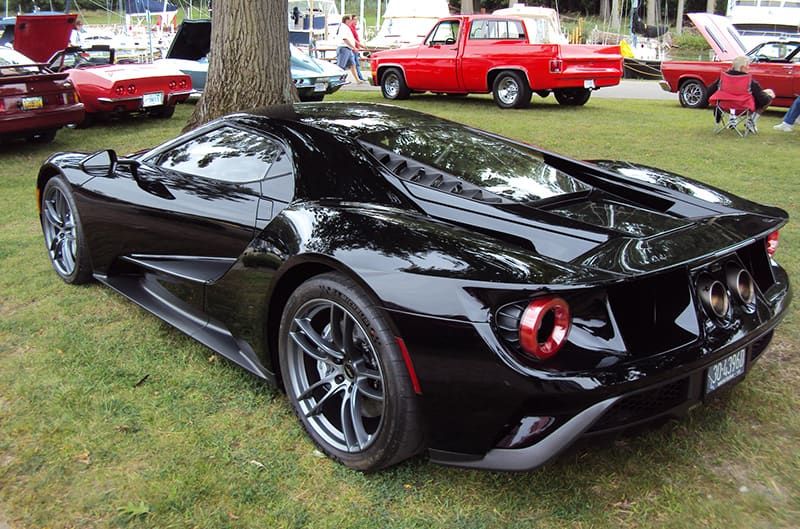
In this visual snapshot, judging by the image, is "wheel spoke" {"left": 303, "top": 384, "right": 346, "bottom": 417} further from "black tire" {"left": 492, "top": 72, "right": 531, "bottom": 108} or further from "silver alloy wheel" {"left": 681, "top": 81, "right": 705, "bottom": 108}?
"silver alloy wheel" {"left": 681, "top": 81, "right": 705, "bottom": 108}

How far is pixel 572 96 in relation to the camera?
43.1 ft

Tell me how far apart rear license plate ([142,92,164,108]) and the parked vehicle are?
5.80ft

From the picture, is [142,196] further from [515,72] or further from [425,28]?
[425,28]

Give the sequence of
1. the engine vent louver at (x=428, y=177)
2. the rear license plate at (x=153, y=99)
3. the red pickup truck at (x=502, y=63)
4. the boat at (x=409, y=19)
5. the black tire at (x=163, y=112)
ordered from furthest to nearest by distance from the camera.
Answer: the boat at (x=409, y=19), the red pickup truck at (x=502, y=63), the black tire at (x=163, y=112), the rear license plate at (x=153, y=99), the engine vent louver at (x=428, y=177)

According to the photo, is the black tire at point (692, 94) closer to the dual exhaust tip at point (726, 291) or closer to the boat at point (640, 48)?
the boat at point (640, 48)

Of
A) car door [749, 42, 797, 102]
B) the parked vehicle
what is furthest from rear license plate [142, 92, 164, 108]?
car door [749, 42, 797, 102]

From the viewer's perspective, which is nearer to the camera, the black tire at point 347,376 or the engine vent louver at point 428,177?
the black tire at point 347,376

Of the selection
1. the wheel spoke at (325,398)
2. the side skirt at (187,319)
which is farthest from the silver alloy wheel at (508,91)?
the wheel spoke at (325,398)

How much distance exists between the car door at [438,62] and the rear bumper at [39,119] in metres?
6.57

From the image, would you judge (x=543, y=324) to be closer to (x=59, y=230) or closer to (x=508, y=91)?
(x=59, y=230)

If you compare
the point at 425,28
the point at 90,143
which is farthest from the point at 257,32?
the point at 425,28

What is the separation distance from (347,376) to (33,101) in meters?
7.29

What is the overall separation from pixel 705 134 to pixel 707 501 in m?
8.84

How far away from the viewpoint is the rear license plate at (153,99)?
10.2m
